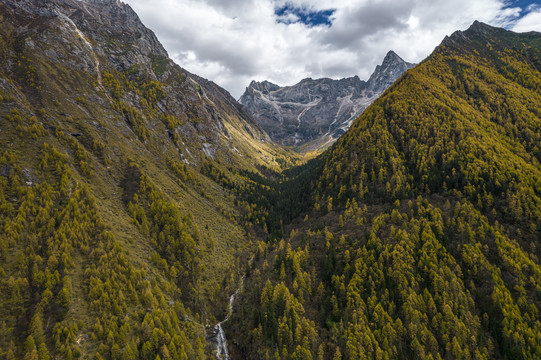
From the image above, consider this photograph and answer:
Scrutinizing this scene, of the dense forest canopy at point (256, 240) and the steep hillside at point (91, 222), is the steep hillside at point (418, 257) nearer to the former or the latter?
the dense forest canopy at point (256, 240)

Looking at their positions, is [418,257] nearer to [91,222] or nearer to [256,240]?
[256,240]

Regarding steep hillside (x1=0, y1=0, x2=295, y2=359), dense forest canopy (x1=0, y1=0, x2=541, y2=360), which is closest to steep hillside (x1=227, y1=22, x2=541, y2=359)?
dense forest canopy (x1=0, y1=0, x2=541, y2=360)

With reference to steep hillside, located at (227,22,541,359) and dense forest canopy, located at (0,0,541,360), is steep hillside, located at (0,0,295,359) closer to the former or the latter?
dense forest canopy, located at (0,0,541,360)

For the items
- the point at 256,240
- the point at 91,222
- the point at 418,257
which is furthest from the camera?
the point at 256,240

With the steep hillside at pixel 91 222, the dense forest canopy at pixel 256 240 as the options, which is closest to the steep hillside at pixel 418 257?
the dense forest canopy at pixel 256 240

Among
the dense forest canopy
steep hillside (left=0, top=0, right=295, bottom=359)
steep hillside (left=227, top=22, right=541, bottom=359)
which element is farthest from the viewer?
steep hillside (left=227, top=22, right=541, bottom=359)

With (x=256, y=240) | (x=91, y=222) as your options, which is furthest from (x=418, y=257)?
(x=91, y=222)
